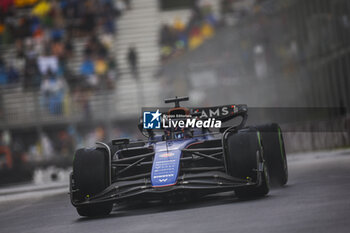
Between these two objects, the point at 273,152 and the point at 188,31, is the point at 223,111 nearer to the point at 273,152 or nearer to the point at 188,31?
the point at 273,152

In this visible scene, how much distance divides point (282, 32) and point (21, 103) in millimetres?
8362

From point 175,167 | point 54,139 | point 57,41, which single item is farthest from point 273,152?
point 57,41

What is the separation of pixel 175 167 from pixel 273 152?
2.07 metres

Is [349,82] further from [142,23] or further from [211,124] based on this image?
[142,23]

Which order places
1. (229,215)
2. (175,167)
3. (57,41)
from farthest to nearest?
1. (57,41)
2. (175,167)
3. (229,215)

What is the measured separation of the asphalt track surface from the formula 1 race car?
0.20 meters

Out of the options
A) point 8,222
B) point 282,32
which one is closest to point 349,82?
point 282,32

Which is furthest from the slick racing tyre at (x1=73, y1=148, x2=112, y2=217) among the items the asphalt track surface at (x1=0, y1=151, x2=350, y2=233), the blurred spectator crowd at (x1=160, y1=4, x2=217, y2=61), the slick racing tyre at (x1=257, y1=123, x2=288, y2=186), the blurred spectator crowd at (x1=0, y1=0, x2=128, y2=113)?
the blurred spectator crowd at (x1=160, y1=4, x2=217, y2=61)

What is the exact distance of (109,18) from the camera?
86.6 ft

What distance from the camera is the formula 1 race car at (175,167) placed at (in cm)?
757

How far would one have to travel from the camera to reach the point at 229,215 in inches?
262

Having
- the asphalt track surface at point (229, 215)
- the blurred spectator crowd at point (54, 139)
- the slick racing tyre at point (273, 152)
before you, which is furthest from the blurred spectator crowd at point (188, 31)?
the slick racing tyre at point (273, 152)

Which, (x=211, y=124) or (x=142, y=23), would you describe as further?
(x=142, y=23)

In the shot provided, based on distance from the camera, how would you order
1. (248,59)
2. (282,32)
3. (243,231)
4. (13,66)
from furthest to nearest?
1. (13,66)
2. (248,59)
3. (282,32)
4. (243,231)
